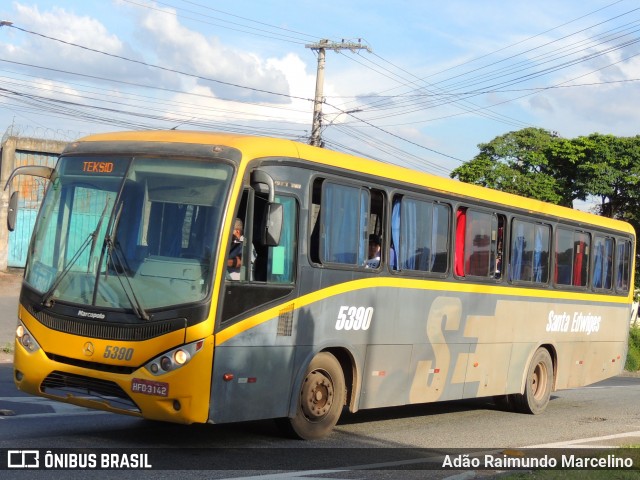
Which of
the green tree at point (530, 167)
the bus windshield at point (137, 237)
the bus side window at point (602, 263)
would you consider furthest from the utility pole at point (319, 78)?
the bus windshield at point (137, 237)

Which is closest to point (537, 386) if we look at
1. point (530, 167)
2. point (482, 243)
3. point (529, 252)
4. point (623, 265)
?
point (529, 252)

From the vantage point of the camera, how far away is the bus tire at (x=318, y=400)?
35.9 ft

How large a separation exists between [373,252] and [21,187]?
22.4m

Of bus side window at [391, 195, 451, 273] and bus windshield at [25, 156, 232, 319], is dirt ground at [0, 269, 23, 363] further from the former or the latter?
bus windshield at [25, 156, 232, 319]

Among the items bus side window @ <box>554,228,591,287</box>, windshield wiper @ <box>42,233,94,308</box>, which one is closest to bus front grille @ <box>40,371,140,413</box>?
windshield wiper @ <box>42,233,94,308</box>

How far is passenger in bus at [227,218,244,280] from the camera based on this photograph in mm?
9789

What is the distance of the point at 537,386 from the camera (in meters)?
16.8

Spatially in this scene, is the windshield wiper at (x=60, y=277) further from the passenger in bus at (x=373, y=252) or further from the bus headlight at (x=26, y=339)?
the passenger in bus at (x=373, y=252)

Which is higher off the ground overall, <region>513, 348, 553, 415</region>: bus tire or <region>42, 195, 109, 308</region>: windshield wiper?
<region>42, 195, 109, 308</region>: windshield wiper

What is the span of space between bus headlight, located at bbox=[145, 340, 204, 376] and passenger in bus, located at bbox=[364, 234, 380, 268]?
3.21 metres

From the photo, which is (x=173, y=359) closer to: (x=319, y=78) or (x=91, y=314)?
(x=91, y=314)

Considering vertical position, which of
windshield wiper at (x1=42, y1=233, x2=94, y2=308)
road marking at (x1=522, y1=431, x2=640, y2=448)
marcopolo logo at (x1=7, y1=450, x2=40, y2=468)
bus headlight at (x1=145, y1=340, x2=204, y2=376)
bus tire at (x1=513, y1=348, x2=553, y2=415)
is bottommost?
road marking at (x1=522, y1=431, x2=640, y2=448)

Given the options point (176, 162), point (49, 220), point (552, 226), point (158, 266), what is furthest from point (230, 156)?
point (552, 226)

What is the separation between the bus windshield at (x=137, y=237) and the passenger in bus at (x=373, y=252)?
8.97 feet
